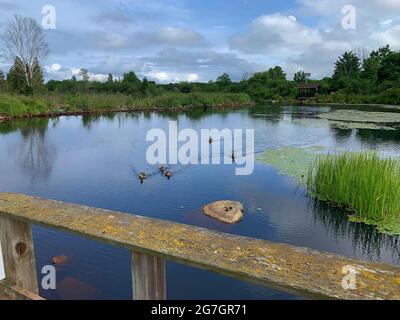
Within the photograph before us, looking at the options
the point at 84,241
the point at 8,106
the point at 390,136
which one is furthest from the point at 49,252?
the point at 8,106

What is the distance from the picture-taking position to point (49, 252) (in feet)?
16.3

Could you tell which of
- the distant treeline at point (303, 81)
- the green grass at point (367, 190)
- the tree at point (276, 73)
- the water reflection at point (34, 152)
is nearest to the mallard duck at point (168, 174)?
the water reflection at point (34, 152)

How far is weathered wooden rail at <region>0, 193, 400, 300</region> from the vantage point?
102 centimetres

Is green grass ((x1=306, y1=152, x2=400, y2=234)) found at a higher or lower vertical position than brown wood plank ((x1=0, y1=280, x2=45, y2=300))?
lower

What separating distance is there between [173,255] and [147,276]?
7.3 inches

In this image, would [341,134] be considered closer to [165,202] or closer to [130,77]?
[165,202]

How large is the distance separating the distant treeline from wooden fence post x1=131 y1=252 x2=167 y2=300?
3431cm

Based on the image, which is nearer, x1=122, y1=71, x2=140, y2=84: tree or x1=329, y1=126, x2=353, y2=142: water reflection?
x1=329, y1=126, x2=353, y2=142: water reflection

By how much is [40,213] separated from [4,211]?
0.56 ft

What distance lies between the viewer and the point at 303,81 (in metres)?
66.0

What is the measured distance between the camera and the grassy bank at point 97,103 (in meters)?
23.2

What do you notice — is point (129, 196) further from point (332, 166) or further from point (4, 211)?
point (4, 211)

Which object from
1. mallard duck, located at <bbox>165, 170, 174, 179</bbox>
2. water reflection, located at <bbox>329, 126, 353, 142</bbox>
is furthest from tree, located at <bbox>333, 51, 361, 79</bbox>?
mallard duck, located at <bbox>165, 170, 174, 179</bbox>

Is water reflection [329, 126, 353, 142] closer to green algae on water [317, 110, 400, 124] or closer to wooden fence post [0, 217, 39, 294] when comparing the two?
green algae on water [317, 110, 400, 124]
